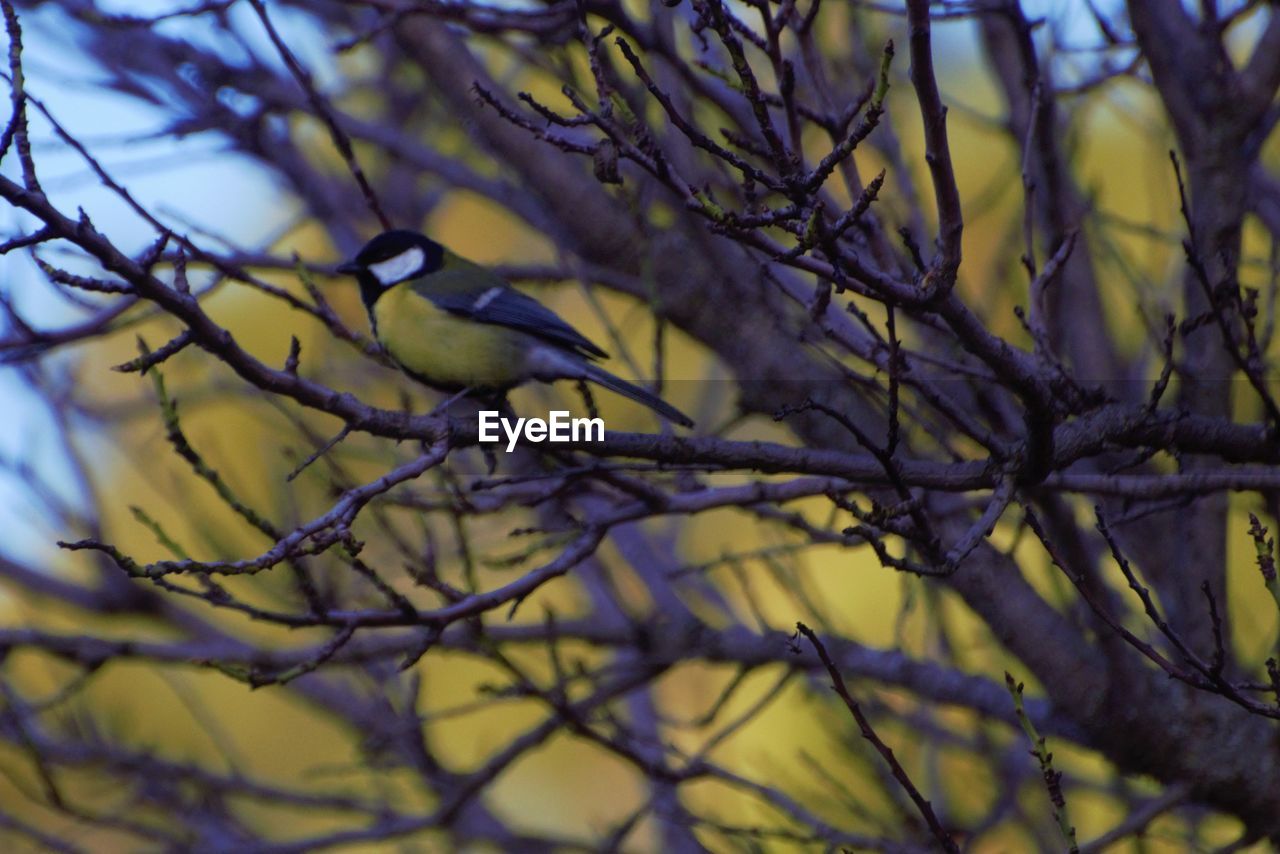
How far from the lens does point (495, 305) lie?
3.50 meters

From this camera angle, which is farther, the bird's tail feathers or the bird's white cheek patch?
the bird's white cheek patch

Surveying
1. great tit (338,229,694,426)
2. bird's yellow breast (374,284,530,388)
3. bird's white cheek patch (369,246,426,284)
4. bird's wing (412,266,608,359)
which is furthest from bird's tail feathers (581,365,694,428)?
bird's white cheek patch (369,246,426,284)

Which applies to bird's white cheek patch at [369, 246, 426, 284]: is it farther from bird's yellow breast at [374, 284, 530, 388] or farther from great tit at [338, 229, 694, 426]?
bird's yellow breast at [374, 284, 530, 388]

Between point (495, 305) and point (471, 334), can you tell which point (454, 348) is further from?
point (495, 305)

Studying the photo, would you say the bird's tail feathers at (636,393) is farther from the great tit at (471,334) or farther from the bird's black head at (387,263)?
the bird's black head at (387,263)

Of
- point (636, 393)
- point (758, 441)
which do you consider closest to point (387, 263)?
point (636, 393)

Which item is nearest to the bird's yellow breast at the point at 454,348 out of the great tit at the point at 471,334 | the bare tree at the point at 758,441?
the great tit at the point at 471,334

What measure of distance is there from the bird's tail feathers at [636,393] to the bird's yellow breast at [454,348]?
29 centimetres

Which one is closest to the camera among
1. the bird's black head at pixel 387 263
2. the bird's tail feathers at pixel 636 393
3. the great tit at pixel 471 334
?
the bird's tail feathers at pixel 636 393

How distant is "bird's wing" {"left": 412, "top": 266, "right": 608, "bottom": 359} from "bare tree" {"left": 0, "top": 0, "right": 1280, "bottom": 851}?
160 mm

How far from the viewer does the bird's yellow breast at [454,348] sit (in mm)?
3373

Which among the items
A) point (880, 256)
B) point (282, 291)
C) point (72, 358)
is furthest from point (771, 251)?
point (72, 358)

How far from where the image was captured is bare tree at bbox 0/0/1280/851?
189 cm

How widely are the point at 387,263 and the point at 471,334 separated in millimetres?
456
